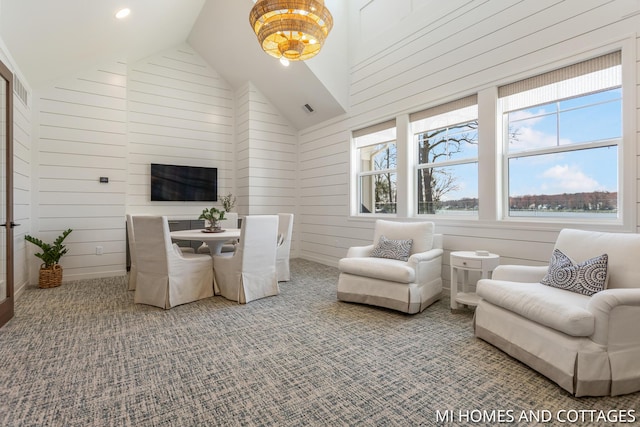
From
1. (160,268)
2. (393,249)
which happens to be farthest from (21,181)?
(393,249)

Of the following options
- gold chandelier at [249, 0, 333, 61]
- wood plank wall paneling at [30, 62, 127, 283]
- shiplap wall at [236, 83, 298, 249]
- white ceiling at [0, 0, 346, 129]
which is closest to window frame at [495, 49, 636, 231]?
gold chandelier at [249, 0, 333, 61]

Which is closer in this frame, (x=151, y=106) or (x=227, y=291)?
(x=227, y=291)

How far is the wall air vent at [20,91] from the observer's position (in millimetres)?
3663

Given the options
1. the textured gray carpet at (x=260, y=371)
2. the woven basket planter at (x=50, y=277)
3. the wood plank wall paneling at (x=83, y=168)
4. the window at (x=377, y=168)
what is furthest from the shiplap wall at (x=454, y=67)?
the woven basket planter at (x=50, y=277)

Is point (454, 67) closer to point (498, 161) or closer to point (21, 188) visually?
point (498, 161)

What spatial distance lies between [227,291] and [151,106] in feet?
12.8

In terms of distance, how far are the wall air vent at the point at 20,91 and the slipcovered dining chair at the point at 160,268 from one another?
207 cm

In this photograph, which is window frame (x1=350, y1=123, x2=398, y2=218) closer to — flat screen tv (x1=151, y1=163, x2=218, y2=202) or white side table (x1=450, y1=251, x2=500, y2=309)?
white side table (x1=450, y1=251, x2=500, y2=309)

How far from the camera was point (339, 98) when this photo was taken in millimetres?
5293

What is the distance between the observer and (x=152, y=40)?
5164 millimetres

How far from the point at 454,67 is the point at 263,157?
3.61m

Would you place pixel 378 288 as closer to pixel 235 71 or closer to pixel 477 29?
pixel 477 29

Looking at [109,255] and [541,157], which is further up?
[541,157]

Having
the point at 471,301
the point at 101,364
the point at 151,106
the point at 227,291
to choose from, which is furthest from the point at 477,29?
the point at 151,106
